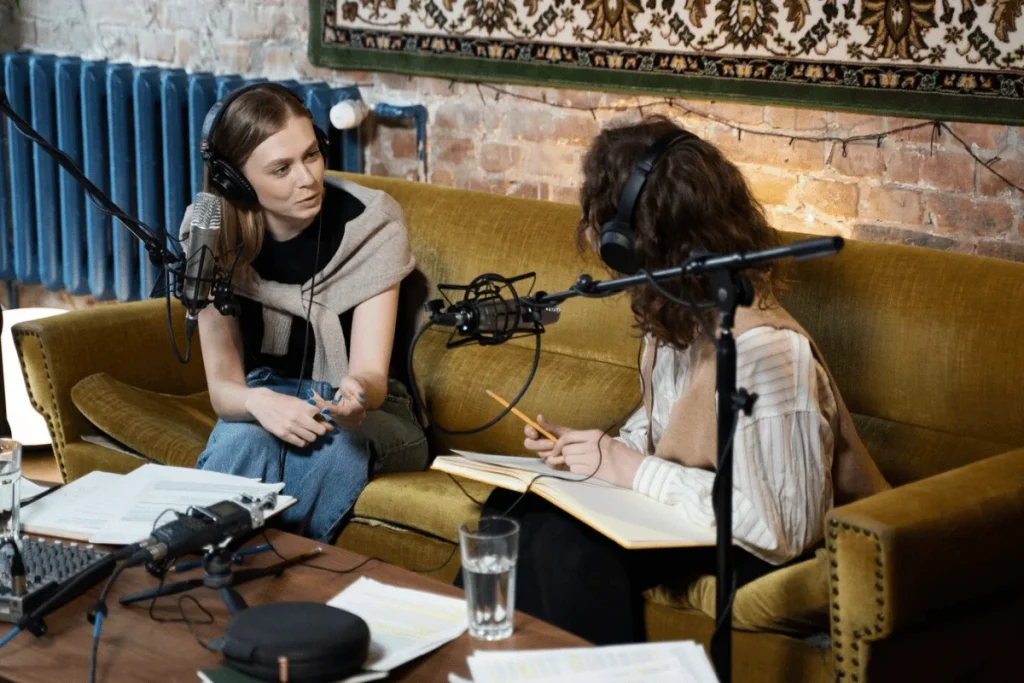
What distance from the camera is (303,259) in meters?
2.58

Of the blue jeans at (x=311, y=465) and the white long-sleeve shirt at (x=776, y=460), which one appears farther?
the blue jeans at (x=311, y=465)

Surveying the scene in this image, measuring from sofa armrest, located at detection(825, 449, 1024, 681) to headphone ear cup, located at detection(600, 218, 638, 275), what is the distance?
46cm

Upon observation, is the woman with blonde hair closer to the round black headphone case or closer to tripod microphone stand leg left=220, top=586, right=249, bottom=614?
tripod microphone stand leg left=220, top=586, right=249, bottom=614

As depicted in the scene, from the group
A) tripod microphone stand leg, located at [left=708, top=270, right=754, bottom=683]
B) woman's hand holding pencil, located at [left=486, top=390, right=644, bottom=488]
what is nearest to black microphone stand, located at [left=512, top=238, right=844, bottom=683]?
tripod microphone stand leg, located at [left=708, top=270, right=754, bottom=683]

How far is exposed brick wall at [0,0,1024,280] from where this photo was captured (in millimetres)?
2619

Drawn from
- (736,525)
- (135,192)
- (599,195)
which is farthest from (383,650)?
(135,192)

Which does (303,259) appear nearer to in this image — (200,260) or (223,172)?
(223,172)

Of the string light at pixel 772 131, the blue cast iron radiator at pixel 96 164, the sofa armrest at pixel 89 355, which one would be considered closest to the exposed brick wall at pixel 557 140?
the string light at pixel 772 131

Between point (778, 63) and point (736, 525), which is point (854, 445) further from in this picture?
point (778, 63)

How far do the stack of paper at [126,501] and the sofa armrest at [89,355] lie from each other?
0.67 m

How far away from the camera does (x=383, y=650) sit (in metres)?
1.47

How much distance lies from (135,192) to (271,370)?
5.27 feet

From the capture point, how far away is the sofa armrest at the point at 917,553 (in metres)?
1.76

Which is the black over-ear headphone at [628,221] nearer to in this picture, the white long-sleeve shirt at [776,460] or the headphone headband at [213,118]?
the white long-sleeve shirt at [776,460]
